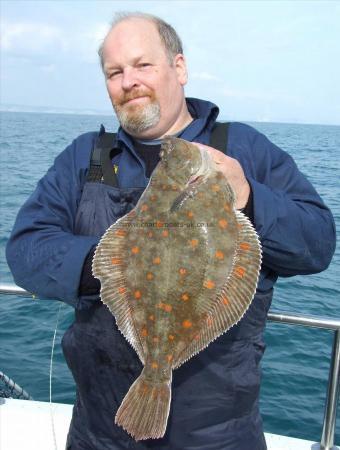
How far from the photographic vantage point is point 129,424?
2283 millimetres

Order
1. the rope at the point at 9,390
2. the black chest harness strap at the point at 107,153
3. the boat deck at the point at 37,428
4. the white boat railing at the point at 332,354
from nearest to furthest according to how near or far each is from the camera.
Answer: the black chest harness strap at the point at 107,153 < the white boat railing at the point at 332,354 < the boat deck at the point at 37,428 < the rope at the point at 9,390

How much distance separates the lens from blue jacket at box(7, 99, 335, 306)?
241cm

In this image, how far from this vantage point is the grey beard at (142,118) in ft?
9.15

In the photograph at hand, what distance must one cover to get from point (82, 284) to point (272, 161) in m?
1.18

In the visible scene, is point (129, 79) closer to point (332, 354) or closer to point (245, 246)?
point (245, 246)

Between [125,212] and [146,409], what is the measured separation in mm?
977

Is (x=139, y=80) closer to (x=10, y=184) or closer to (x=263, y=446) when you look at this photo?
(x=263, y=446)

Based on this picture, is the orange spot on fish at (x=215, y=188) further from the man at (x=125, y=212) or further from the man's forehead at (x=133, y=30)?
the man's forehead at (x=133, y=30)

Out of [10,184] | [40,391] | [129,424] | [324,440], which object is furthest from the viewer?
[10,184]

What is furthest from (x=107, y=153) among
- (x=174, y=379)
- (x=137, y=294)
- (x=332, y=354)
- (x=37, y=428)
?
(x=37, y=428)

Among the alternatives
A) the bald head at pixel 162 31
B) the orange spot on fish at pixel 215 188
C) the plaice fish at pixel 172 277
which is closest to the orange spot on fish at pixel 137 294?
the plaice fish at pixel 172 277

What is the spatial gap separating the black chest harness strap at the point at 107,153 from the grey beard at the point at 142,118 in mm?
127

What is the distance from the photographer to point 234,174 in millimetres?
2416

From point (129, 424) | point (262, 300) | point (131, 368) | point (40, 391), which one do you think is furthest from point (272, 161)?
point (40, 391)
